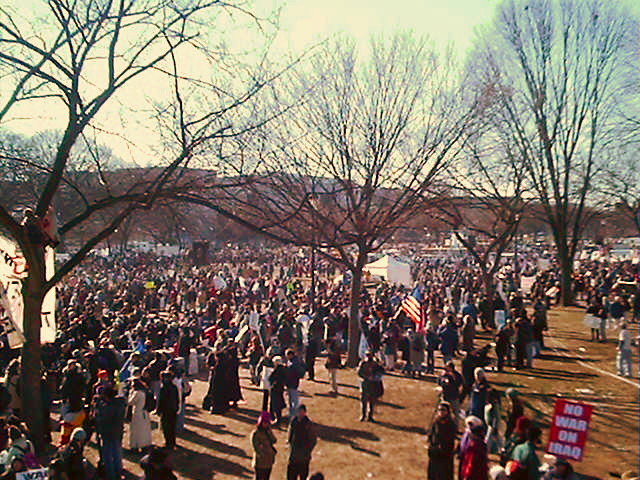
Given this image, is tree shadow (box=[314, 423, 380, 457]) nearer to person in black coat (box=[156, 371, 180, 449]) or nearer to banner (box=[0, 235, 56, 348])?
person in black coat (box=[156, 371, 180, 449])

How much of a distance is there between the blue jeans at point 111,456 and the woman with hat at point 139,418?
3.16 feet

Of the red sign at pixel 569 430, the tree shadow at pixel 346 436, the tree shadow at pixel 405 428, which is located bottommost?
the tree shadow at pixel 346 436

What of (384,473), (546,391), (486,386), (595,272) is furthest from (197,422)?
(595,272)

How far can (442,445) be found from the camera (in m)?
7.22

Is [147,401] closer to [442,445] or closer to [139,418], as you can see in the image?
[139,418]

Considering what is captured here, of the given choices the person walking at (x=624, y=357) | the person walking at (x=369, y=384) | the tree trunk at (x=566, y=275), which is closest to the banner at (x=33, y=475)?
the person walking at (x=369, y=384)

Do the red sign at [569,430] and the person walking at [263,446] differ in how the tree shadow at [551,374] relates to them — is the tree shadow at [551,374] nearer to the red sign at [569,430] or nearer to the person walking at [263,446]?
the red sign at [569,430]

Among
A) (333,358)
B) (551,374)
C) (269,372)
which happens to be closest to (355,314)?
(333,358)

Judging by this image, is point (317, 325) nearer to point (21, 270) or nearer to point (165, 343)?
point (165, 343)

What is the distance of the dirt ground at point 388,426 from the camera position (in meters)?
8.48

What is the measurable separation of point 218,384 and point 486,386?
16.6 ft

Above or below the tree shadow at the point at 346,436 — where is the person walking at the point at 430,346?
above

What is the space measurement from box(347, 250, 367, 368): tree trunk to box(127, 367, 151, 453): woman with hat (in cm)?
695

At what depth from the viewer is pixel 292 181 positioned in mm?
14414
